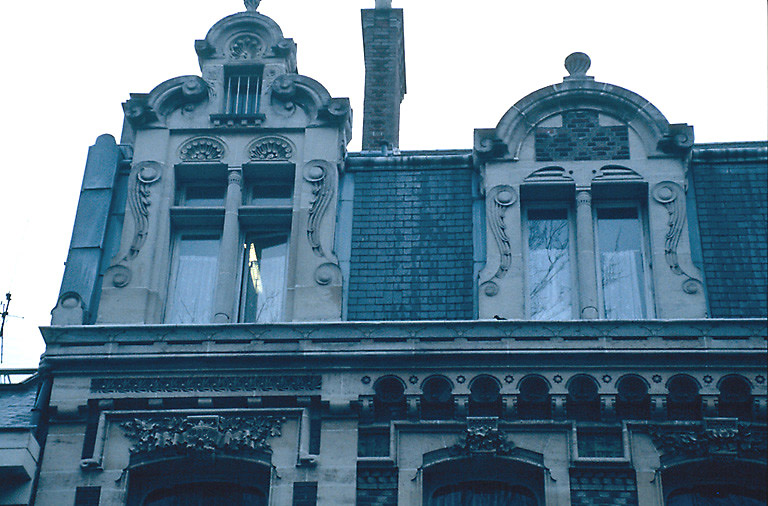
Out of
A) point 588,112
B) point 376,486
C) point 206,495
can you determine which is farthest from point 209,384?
point 588,112

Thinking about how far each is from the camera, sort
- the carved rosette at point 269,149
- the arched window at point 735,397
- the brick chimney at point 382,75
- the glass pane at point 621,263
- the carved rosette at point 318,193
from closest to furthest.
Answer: the arched window at point 735,397 < the glass pane at point 621,263 < the carved rosette at point 318,193 < the carved rosette at point 269,149 < the brick chimney at point 382,75

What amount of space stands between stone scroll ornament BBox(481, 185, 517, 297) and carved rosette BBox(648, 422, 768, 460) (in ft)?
11.6

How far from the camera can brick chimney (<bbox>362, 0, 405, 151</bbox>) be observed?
80.0 ft

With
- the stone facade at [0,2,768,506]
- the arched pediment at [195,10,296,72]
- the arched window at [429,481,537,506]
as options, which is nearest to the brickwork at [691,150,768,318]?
the stone facade at [0,2,768,506]

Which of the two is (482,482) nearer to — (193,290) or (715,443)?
(715,443)

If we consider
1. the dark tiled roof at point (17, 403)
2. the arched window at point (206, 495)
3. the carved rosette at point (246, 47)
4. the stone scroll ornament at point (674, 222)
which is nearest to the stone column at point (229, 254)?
the carved rosette at point (246, 47)

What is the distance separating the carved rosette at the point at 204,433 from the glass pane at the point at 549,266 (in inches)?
176

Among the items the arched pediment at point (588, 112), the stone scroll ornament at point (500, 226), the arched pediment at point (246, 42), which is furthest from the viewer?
the arched pediment at point (246, 42)

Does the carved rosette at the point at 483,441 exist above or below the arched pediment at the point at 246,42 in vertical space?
below

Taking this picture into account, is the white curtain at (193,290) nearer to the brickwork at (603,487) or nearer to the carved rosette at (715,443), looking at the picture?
the brickwork at (603,487)

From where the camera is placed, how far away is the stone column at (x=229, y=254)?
20438 mm

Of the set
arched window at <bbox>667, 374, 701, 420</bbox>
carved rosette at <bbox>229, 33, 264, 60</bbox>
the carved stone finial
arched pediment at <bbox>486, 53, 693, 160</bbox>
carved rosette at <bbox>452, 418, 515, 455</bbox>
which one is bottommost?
carved rosette at <bbox>452, 418, 515, 455</bbox>

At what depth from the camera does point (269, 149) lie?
2189 cm

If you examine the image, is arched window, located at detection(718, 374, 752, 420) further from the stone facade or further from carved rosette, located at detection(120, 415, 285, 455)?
carved rosette, located at detection(120, 415, 285, 455)
